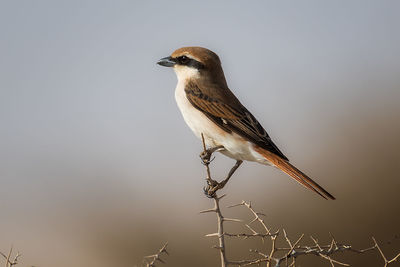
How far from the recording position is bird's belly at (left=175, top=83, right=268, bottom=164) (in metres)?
4.93

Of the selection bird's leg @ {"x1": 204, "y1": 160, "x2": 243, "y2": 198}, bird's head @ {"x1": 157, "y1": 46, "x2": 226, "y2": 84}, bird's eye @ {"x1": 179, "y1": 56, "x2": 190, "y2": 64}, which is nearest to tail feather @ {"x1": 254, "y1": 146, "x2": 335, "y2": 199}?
bird's leg @ {"x1": 204, "y1": 160, "x2": 243, "y2": 198}

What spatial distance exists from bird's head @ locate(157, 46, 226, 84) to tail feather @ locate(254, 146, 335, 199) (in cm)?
104

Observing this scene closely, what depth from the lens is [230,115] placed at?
5125mm

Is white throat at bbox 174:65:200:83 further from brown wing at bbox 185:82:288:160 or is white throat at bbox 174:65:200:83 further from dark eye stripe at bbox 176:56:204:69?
brown wing at bbox 185:82:288:160

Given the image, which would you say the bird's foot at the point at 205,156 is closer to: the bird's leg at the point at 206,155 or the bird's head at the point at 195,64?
the bird's leg at the point at 206,155

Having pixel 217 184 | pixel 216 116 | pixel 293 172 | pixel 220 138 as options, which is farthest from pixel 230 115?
pixel 293 172

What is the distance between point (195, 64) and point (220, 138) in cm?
95

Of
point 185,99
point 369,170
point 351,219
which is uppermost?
point 185,99

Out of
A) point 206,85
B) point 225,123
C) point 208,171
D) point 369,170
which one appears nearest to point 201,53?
point 206,85

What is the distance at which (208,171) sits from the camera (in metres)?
4.32

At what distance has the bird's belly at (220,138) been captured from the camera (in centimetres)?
493

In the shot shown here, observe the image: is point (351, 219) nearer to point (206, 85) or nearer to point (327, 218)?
point (327, 218)

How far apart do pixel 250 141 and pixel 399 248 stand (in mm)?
5364

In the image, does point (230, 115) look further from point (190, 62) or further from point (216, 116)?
point (190, 62)
